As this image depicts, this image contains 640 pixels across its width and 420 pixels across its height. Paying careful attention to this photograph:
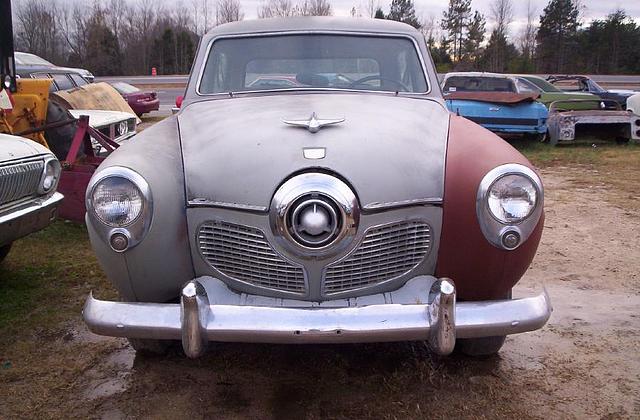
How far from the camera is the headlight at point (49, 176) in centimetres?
420

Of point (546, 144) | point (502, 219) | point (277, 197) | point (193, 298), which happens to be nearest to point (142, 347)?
point (193, 298)

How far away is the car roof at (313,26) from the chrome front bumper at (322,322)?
7.34ft

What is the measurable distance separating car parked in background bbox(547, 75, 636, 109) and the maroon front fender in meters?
12.7

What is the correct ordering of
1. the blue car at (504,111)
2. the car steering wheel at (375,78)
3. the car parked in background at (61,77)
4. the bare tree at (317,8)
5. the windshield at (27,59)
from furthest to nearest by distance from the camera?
the bare tree at (317,8)
the windshield at (27,59)
the blue car at (504,111)
the car parked in background at (61,77)
the car steering wheel at (375,78)

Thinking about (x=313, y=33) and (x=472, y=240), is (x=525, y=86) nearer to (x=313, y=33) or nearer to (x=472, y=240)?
(x=313, y=33)

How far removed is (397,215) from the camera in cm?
254

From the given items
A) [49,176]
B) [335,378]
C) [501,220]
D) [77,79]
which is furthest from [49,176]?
[77,79]

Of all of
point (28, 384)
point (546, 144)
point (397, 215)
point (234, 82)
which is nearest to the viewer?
point (397, 215)

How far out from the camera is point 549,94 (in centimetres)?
1301

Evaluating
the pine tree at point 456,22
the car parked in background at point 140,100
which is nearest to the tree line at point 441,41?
the pine tree at point 456,22

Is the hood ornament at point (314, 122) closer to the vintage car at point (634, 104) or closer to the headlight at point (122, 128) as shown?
the headlight at point (122, 128)

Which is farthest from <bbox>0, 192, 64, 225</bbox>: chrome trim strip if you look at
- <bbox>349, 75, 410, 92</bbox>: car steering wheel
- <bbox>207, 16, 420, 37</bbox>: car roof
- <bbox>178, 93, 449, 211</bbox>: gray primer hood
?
<bbox>349, 75, 410, 92</bbox>: car steering wheel

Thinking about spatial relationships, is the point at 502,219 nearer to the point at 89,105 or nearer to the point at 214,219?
the point at 214,219

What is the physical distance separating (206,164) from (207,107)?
988 millimetres
